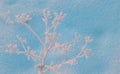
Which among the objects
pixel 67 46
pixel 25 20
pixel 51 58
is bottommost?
pixel 51 58

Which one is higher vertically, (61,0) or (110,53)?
(61,0)

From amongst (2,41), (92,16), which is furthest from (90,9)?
(2,41)

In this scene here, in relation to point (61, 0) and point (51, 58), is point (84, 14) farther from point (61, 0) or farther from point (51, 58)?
point (51, 58)

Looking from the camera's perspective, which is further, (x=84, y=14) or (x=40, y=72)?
(x=84, y=14)

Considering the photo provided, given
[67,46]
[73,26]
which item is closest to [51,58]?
[73,26]

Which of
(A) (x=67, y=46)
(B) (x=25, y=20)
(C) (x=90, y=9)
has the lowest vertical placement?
(C) (x=90, y=9)

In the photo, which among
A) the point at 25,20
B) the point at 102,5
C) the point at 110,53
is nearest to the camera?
the point at 25,20

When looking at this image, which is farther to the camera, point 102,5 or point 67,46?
point 102,5

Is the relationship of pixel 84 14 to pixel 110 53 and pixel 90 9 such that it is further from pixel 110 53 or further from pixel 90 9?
pixel 110 53

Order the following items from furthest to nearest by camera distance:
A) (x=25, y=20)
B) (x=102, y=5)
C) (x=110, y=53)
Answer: (x=102, y=5) < (x=110, y=53) < (x=25, y=20)
